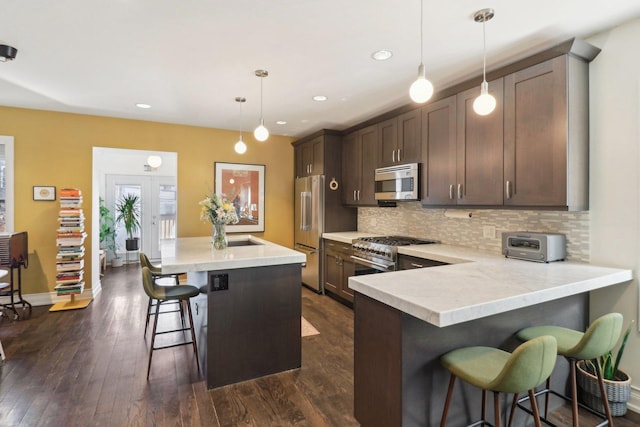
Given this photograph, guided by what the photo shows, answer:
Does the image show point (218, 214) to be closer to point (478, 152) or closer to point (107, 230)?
point (478, 152)

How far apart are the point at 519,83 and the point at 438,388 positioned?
2.26m

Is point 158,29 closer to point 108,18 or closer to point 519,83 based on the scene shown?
point 108,18

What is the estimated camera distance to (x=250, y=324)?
2.51 m

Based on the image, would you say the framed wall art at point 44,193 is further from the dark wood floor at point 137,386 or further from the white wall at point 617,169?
the white wall at point 617,169

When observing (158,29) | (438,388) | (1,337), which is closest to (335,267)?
(438,388)

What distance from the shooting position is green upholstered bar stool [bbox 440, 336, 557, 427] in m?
1.28

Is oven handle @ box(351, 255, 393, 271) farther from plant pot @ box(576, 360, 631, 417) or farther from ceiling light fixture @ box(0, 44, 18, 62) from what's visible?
ceiling light fixture @ box(0, 44, 18, 62)

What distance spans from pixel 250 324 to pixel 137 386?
2.96ft

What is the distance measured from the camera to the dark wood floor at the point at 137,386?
206cm

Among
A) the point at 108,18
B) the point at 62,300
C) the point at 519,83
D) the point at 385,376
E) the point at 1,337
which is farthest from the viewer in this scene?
the point at 62,300

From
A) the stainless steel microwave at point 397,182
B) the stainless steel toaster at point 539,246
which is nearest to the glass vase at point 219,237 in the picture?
the stainless steel microwave at point 397,182

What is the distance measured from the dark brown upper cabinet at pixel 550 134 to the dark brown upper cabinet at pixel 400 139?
1066 mm

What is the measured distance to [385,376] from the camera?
159 cm

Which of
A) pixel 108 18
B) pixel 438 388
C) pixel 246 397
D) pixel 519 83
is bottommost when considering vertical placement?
pixel 246 397
